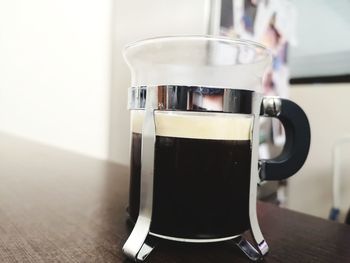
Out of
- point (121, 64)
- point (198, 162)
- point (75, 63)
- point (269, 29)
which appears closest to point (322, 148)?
point (269, 29)

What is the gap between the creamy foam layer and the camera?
306 millimetres

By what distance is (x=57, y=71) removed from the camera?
136 centimetres

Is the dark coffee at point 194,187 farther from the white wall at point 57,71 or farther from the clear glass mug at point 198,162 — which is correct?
the white wall at point 57,71

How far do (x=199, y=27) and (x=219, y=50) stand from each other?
34cm

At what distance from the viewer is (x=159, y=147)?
0.32 meters

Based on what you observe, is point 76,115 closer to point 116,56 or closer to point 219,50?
point 116,56

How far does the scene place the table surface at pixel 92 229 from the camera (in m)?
0.31

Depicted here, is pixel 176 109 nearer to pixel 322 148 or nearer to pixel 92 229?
pixel 92 229

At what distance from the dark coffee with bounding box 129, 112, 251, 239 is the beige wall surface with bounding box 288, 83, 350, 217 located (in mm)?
1517

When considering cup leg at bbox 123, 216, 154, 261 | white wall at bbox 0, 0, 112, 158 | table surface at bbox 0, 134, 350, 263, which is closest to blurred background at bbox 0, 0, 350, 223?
white wall at bbox 0, 0, 112, 158

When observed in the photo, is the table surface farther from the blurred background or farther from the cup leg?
the blurred background

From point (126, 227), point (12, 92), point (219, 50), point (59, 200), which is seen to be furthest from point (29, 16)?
point (126, 227)

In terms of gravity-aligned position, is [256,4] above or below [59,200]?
above

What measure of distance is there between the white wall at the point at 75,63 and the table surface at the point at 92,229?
742 millimetres
